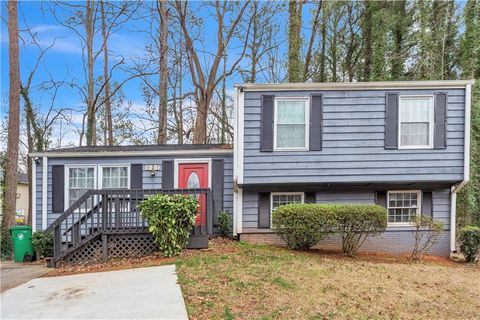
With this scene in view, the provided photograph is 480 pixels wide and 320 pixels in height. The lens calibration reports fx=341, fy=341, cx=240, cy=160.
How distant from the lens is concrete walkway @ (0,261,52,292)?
5.99 metres

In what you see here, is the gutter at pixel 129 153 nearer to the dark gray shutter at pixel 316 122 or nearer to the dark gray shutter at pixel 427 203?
the dark gray shutter at pixel 316 122

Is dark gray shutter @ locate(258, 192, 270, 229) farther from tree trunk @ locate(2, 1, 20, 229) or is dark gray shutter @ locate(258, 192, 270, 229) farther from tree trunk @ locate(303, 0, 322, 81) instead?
tree trunk @ locate(303, 0, 322, 81)

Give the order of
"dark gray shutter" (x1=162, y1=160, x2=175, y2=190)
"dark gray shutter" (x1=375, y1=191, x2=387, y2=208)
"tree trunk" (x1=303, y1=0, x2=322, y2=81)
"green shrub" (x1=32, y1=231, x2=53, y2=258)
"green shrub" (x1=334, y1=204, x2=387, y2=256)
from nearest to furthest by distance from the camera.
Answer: "green shrub" (x1=334, y1=204, x2=387, y2=256) → "green shrub" (x1=32, y1=231, x2=53, y2=258) → "dark gray shutter" (x1=375, y1=191, x2=387, y2=208) → "dark gray shutter" (x1=162, y1=160, x2=175, y2=190) → "tree trunk" (x1=303, y1=0, x2=322, y2=81)

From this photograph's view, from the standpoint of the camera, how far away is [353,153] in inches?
333

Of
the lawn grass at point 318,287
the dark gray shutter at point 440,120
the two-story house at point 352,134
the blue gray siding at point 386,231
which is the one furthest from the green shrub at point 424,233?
the dark gray shutter at point 440,120

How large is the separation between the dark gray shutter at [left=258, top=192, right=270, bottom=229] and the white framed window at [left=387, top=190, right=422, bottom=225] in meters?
3.14

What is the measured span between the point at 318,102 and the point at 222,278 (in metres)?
5.09

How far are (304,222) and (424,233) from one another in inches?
137

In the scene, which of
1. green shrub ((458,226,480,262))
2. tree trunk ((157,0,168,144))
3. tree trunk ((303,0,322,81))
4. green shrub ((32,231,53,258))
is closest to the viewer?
green shrub ((458,226,480,262))

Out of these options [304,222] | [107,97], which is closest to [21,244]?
[304,222]

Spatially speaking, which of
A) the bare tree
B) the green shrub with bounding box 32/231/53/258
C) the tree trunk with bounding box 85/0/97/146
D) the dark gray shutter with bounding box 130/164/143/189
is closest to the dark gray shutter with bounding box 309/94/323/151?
the dark gray shutter with bounding box 130/164/143/189

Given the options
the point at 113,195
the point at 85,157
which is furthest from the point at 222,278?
the point at 85,157

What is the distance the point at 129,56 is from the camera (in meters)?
17.1

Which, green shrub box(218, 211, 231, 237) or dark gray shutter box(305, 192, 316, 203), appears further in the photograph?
green shrub box(218, 211, 231, 237)
